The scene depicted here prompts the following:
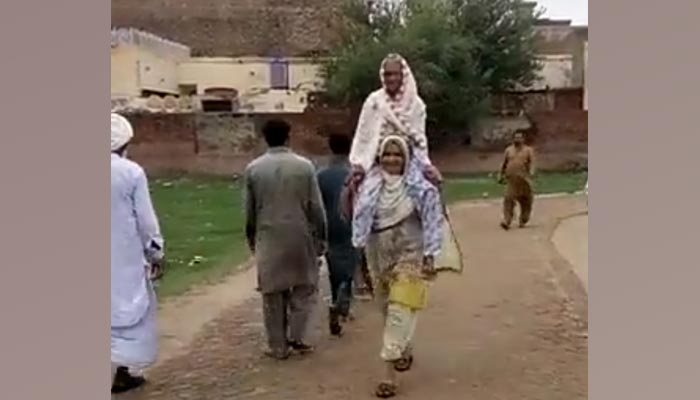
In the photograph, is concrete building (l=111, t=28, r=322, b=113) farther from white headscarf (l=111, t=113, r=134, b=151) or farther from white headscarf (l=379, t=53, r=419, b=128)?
white headscarf (l=379, t=53, r=419, b=128)

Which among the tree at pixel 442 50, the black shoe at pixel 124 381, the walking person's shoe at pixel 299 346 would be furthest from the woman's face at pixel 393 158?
the black shoe at pixel 124 381

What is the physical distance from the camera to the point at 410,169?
11.2 feet

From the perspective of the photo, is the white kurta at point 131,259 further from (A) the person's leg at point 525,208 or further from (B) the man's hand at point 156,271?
(A) the person's leg at point 525,208

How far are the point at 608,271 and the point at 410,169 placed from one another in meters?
0.54

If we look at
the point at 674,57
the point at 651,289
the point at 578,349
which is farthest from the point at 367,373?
the point at 674,57

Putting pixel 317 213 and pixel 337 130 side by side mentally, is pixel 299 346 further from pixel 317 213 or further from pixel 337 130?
pixel 337 130

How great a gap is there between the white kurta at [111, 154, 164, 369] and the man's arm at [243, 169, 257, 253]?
301mm

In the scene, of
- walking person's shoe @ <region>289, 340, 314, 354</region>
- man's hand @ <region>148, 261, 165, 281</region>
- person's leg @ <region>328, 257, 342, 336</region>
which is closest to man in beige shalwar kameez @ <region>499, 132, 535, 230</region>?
person's leg @ <region>328, 257, 342, 336</region>

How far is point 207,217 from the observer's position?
11.7ft

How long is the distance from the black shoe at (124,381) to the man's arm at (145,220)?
0.29m

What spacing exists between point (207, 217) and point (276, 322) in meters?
0.35

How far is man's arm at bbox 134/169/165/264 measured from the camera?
340 centimetres

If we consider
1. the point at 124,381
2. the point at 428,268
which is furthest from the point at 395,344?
the point at 124,381

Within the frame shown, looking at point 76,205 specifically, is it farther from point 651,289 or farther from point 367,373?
point 651,289
